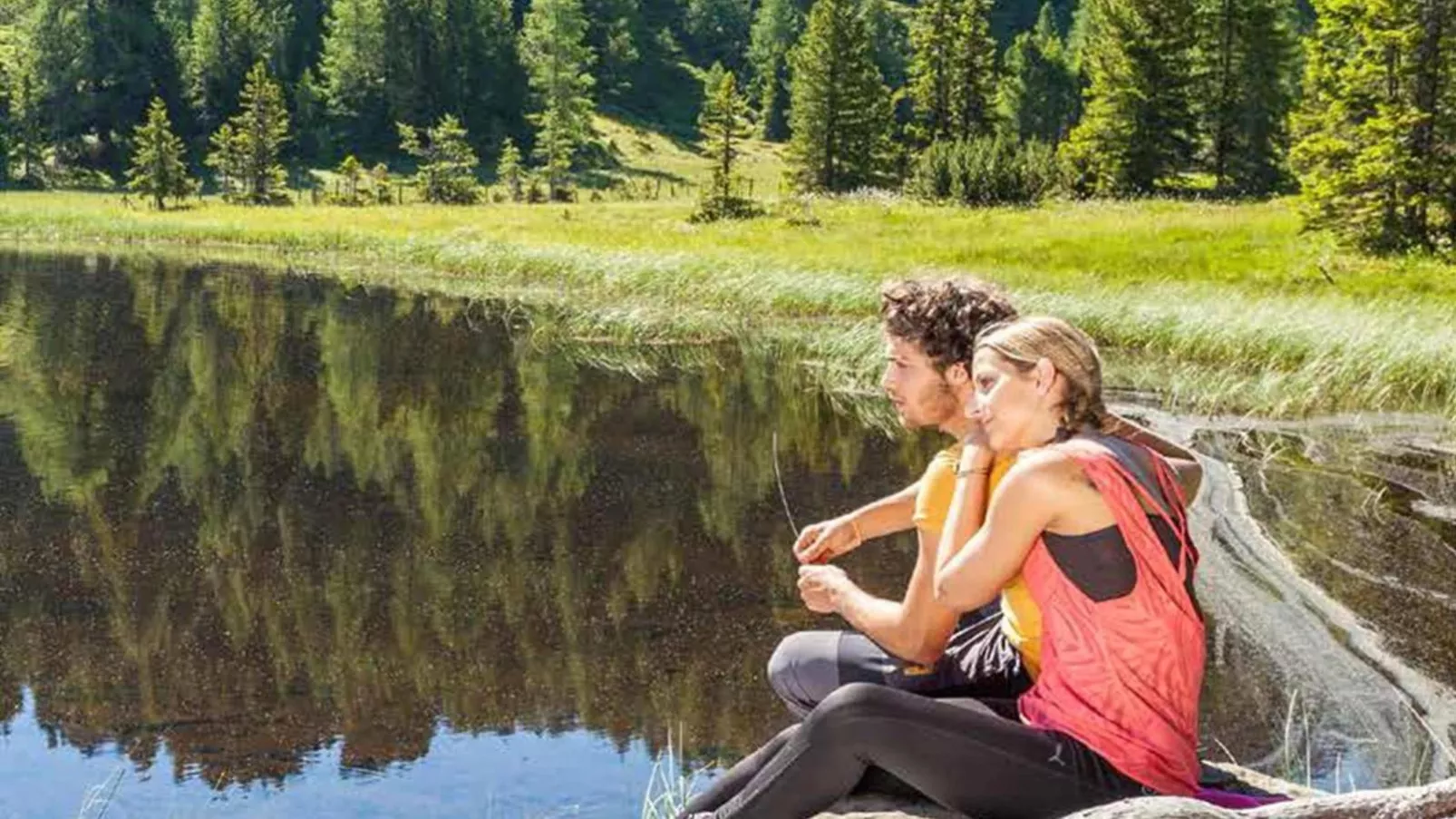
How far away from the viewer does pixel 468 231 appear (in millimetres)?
41219

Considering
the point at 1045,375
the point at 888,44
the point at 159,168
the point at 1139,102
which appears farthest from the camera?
the point at 888,44

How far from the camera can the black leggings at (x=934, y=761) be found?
382 centimetres

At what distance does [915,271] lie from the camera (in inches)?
370

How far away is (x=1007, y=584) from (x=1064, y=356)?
63cm

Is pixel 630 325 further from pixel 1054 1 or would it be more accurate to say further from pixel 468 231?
pixel 1054 1

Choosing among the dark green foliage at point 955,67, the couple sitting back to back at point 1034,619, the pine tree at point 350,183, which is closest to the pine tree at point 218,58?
the pine tree at point 350,183

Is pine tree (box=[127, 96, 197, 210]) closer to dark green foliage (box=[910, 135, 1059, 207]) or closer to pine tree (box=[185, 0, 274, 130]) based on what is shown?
pine tree (box=[185, 0, 274, 130])

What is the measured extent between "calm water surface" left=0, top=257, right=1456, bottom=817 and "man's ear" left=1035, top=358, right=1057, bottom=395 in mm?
3103

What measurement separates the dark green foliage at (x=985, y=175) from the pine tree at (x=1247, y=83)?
8.51m

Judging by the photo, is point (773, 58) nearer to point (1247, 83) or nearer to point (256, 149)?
point (256, 149)

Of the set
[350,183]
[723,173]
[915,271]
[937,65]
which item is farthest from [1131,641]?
[350,183]

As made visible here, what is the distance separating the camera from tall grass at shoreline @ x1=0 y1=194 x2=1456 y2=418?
58.4ft

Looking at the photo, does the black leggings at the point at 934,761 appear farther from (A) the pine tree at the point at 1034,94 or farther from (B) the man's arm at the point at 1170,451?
(A) the pine tree at the point at 1034,94

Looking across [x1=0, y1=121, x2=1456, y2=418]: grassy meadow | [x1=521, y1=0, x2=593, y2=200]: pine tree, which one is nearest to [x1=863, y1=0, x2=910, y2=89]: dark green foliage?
[x1=521, y1=0, x2=593, y2=200]: pine tree
